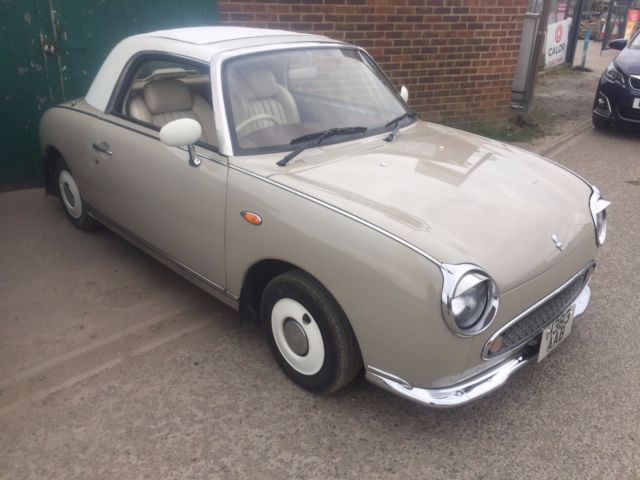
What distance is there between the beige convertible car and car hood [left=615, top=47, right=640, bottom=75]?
5.30m

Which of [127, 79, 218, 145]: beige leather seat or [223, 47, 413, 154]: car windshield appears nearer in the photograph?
[223, 47, 413, 154]: car windshield

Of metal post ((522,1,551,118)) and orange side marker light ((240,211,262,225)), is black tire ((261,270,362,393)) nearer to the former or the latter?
orange side marker light ((240,211,262,225))

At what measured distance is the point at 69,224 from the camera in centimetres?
464

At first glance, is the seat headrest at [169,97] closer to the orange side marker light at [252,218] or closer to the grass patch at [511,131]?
the orange side marker light at [252,218]

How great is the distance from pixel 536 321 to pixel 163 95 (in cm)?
255

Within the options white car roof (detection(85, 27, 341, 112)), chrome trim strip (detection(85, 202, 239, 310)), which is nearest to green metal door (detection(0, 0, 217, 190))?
white car roof (detection(85, 27, 341, 112))

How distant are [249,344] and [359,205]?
1.19 metres

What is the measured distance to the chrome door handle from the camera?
A: 12.0 feet

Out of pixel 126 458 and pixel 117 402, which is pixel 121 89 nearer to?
pixel 117 402

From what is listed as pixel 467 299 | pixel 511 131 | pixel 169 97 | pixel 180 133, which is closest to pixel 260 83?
pixel 180 133

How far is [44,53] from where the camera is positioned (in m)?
5.07

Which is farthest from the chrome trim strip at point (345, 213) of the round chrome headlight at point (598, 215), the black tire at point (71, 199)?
the black tire at point (71, 199)

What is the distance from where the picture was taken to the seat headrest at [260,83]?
10.4ft

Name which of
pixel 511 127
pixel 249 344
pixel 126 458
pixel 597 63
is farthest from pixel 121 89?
pixel 597 63
